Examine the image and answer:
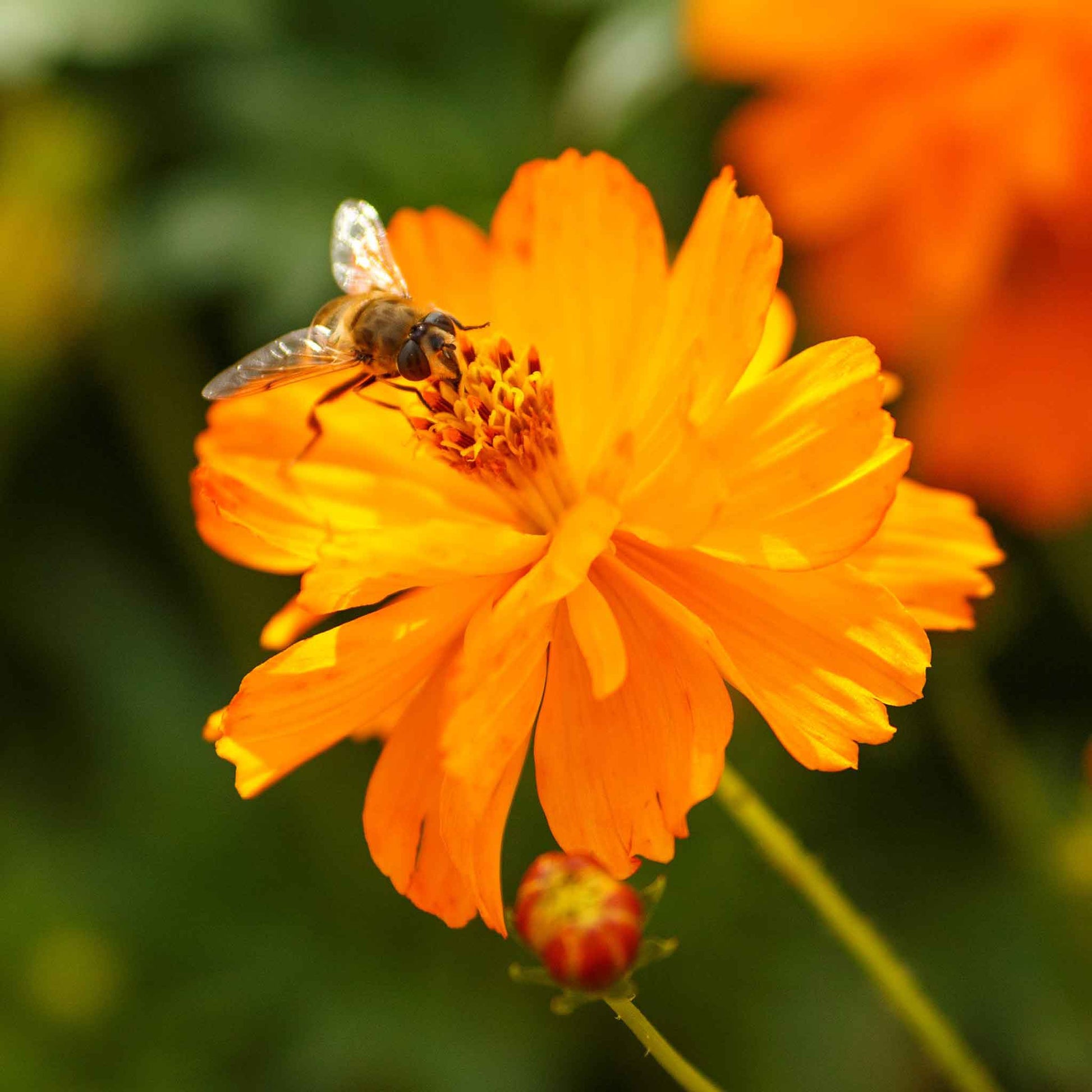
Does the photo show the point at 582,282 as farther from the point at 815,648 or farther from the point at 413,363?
the point at 815,648

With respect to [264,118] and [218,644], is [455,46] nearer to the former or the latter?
[264,118]

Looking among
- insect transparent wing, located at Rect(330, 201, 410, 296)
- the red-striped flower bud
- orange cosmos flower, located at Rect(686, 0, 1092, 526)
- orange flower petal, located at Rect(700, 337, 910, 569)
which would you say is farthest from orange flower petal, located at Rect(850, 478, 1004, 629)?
orange cosmos flower, located at Rect(686, 0, 1092, 526)

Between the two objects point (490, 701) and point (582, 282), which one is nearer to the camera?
point (490, 701)

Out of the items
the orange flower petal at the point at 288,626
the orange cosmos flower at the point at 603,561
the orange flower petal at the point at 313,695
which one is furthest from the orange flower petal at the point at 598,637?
the orange flower petal at the point at 288,626

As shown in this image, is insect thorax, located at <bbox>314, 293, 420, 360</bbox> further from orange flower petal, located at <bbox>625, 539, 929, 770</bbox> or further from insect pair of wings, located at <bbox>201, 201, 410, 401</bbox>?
orange flower petal, located at <bbox>625, 539, 929, 770</bbox>

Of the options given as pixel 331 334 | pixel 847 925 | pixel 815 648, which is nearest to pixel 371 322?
pixel 331 334

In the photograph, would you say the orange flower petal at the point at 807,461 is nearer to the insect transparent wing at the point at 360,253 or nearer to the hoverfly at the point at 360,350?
the hoverfly at the point at 360,350
